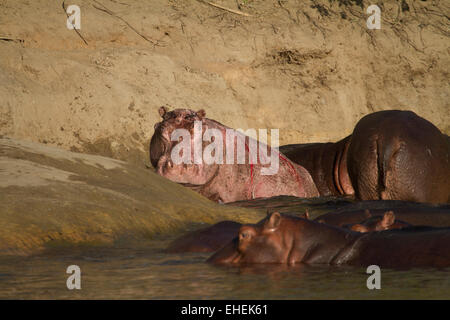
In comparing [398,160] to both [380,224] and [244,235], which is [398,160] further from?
[244,235]

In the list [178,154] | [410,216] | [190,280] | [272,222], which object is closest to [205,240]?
[272,222]

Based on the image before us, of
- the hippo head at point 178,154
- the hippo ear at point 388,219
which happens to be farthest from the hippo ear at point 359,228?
the hippo head at point 178,154

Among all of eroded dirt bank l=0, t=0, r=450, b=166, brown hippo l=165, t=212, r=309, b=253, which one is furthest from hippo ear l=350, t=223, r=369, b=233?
eroded dirt bank l=0, t=0, r=450, b=166

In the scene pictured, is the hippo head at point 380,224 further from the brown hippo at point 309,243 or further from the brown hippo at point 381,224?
the brown hippo at point 309,243

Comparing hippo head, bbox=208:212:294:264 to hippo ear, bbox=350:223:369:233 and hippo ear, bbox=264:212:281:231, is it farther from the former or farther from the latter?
hippo ear, bbox=350:223:369:233

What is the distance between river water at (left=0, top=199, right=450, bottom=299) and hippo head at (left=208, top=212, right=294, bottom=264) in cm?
9

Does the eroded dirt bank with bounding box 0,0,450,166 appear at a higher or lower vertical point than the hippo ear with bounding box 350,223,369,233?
higher

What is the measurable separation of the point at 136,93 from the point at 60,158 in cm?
404

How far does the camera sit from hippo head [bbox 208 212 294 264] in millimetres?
4480

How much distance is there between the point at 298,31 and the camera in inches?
504

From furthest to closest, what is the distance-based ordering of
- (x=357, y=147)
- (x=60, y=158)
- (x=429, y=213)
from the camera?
(x=357, y=147)
(x=60, y=158)
(x=429, y=213)
